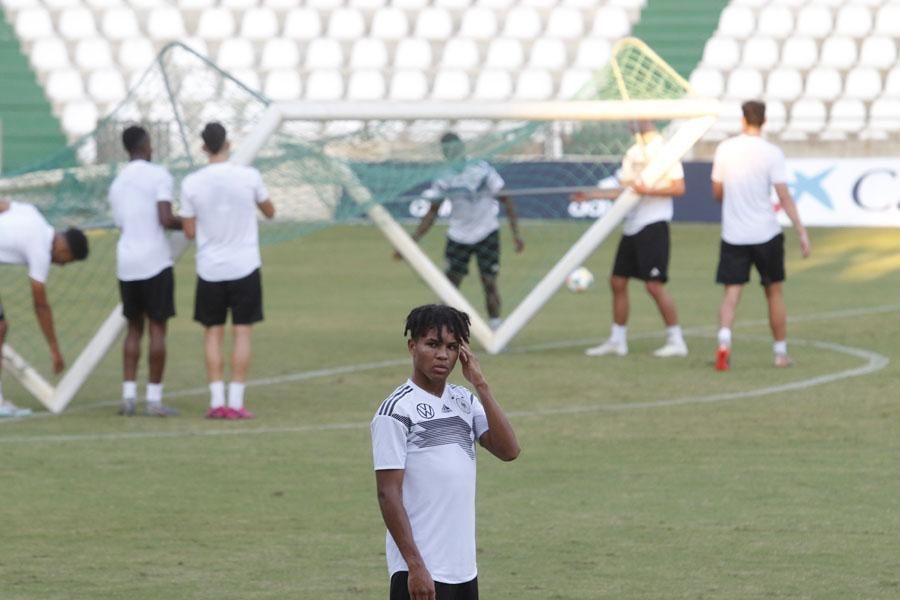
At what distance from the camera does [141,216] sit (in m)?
11.2

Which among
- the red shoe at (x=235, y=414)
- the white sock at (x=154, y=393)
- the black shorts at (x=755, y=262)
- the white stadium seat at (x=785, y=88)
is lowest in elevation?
the white stadium seat at (x=785, y=88)

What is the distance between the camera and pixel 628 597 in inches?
255

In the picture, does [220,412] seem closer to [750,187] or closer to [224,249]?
[224,249]

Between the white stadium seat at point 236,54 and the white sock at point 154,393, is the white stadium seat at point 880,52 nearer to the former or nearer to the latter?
the white stadium seat at point 236,54

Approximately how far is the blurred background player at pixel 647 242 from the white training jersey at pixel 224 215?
13.4 ft

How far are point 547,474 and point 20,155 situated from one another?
1003 inches

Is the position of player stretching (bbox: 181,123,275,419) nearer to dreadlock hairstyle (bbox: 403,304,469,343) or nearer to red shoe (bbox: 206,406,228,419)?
red shoe (bbox: 206,406,228,419)

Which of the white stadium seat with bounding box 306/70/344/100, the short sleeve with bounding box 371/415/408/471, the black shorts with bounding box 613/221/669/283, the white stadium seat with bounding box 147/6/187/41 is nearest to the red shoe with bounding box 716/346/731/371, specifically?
the black shorts with bounding box 613/221/669/283

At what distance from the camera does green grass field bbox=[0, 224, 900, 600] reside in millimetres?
6871

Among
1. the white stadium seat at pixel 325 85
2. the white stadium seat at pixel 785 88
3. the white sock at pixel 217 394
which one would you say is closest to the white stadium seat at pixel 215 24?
the white stadium seat at pixel 325 85

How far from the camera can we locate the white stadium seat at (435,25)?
3488 centimetres

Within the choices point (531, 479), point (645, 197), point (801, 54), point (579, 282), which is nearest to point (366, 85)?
point (801, 54)

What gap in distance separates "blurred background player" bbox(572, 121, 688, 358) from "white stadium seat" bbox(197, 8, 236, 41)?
21647mm

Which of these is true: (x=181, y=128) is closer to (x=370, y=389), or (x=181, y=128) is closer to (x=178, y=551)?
(x=370, y=389)
